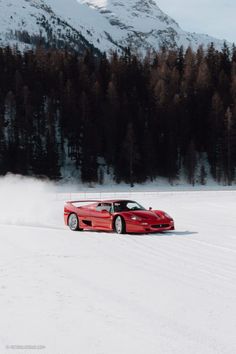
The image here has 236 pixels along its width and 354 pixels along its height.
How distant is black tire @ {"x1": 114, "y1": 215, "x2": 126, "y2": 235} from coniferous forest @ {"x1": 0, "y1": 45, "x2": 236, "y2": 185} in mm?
50818

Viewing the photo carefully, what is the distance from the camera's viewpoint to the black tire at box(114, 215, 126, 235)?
58.2 feet

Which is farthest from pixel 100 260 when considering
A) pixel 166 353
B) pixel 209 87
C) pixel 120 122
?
pixel 209 87

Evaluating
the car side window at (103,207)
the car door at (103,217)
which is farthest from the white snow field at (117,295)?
the car side window at (103,207)

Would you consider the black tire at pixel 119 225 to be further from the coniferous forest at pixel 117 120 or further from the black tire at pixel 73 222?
the coniferous forest at pixel 117 120

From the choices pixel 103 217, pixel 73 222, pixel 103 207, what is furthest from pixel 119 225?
pixel 73 222

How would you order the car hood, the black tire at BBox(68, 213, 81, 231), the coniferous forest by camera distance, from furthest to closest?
the coniferous forest < the black tire at BBox(68, 213, 81, 231) < the car hood

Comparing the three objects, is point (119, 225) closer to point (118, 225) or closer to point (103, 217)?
point (118, 225)

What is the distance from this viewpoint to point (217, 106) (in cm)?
7531

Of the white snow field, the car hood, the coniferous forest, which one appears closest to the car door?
the car hood

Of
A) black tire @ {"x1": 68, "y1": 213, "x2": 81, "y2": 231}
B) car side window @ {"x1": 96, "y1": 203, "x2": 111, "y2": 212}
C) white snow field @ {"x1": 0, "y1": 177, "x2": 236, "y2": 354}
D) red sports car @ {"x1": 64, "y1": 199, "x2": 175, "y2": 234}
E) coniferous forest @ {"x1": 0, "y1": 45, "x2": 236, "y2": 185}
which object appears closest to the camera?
white snow field @ {"x1": 0, "y1": 177, "x2": 236, "y2": 354}

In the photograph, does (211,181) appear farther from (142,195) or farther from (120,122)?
(142,195)

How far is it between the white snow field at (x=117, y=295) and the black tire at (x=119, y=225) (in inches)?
96.4

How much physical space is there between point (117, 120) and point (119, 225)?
58.1 meters

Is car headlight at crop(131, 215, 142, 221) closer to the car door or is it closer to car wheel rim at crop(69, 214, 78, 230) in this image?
the car door
